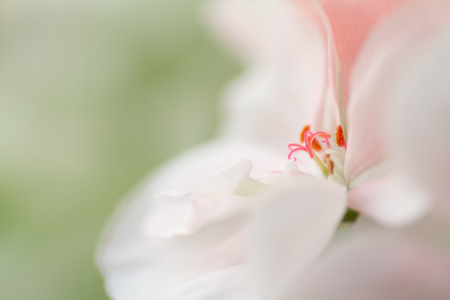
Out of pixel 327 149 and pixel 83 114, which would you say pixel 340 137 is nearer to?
pixel 327 149

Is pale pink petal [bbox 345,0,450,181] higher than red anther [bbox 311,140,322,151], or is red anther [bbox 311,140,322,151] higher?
pale pink petal [bbox 345,0,450,181]

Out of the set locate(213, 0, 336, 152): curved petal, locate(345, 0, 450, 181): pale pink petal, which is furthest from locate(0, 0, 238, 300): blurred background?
locate(345, 0, 450, 181): pale pink petal

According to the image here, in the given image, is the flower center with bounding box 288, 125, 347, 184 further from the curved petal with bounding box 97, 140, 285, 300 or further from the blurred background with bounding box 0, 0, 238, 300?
the blurred background with bounding box 0, 0, 238, 300

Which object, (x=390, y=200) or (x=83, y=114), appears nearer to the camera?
(x=390, y=200)

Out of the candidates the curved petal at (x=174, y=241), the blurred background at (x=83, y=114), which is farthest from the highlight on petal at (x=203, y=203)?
the blurred background at (x=83, y=114)

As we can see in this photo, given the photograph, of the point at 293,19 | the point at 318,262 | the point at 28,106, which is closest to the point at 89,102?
the point at 28,106

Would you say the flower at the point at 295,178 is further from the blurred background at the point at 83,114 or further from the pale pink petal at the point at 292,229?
the blurred background at the point at 83,114

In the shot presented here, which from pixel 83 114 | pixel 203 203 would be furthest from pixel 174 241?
pixel 83 114

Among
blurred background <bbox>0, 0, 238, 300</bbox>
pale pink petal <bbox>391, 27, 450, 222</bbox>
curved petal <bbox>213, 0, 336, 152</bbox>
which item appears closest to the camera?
pale pink petal <bbox>391, 27, 450, 222</bbox>
